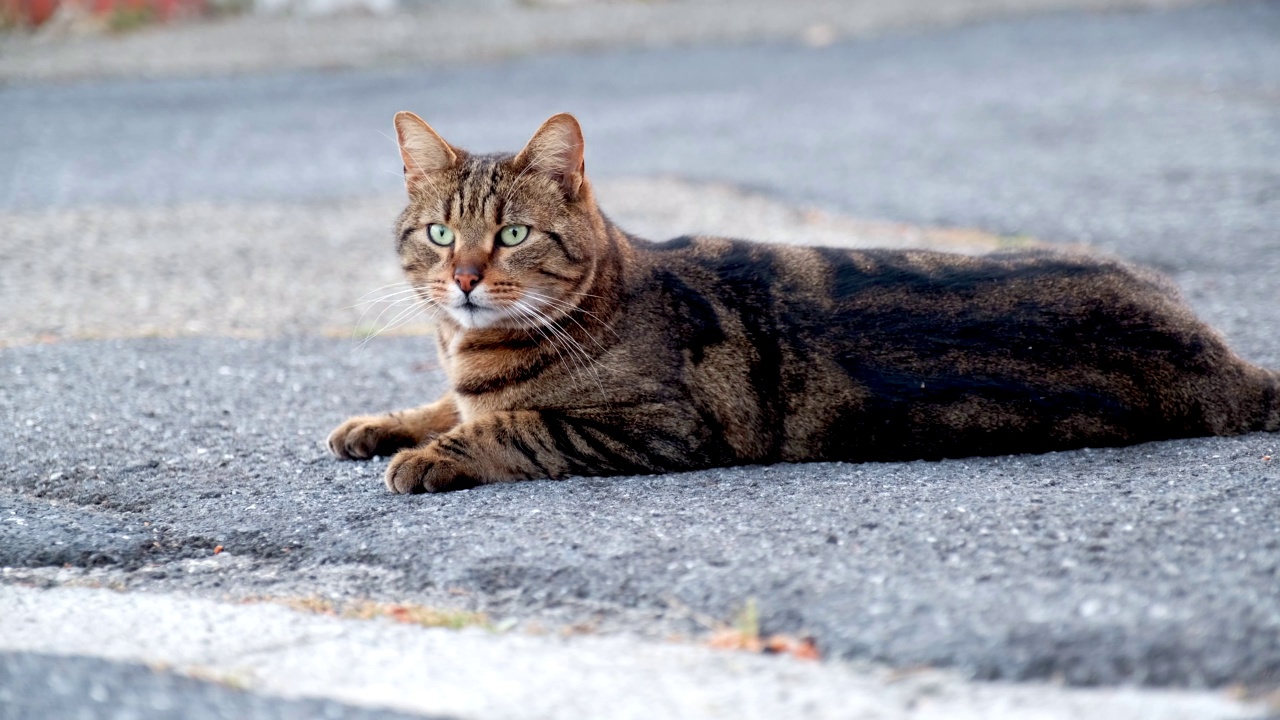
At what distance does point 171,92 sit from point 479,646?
1038 cm

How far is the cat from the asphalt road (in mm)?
126

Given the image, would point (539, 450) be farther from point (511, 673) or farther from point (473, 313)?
point (511, 673)

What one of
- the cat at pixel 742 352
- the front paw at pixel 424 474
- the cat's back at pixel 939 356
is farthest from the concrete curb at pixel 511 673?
the cat's back at pixel 939 356

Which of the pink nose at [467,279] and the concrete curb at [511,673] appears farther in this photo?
the pink nose at [467,279]

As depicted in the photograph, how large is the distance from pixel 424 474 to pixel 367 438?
0.55m

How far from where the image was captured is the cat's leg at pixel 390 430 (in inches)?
175

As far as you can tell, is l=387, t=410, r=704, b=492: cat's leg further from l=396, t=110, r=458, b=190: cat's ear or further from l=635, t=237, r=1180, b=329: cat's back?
l=396, t=110, r=458, b=190: cat's ear

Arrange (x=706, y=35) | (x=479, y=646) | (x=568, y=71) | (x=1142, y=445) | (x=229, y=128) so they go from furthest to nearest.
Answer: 1. (x=706, y=35)
2. (x=568, y=71)
3. (x=229, y=128)
4. (x=1142, y=445)
5. (x=479, y=646)

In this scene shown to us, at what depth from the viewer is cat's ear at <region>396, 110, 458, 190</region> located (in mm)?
4441

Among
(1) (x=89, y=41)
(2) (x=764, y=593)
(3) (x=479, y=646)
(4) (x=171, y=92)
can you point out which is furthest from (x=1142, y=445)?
(1) (x=89, y=41)

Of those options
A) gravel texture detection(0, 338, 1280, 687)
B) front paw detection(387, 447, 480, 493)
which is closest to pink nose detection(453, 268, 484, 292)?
front paw detection(387, 447, 480, 493)

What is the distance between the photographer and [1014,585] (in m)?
3.02

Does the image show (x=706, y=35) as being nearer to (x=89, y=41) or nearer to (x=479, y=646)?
(x=89, y=41)

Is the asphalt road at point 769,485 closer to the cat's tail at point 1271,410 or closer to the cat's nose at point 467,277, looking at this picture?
the cat's tail at point 1271,410
